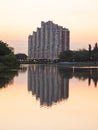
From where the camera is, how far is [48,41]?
375ft

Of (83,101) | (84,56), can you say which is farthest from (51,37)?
(83,101)

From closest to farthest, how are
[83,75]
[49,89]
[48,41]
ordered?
[49,89]
[83,75]
[48,41]

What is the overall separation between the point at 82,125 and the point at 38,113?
6.17 ft

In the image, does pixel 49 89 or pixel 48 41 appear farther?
pixel 48 41

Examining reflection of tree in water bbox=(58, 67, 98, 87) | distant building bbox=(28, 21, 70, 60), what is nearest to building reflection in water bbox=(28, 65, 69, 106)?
reflection of tree in water bbox=(58, 67, 98, 87)

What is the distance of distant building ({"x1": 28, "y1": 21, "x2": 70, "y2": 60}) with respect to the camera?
109m

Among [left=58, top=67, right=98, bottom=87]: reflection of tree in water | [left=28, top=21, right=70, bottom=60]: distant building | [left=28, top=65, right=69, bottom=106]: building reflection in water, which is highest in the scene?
[left=28, top=21, right=70, bottom=60]: distant building

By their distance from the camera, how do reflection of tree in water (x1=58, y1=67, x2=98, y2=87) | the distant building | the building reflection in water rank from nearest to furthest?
1. the building reflection in water
2. reflection of tree in water (x1=58, y1=67, x2=98, y2=87)
3. the distant building

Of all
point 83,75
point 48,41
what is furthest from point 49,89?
point 48,41

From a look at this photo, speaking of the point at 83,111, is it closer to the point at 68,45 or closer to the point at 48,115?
the point at 48,115

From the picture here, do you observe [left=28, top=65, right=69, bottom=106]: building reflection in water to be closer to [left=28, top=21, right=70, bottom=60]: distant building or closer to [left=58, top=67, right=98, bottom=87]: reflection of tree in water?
[left=58, top=67, right=98, bottom=87]: reflection of tree in water

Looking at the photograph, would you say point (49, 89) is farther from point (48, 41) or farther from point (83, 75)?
point (48, 41)

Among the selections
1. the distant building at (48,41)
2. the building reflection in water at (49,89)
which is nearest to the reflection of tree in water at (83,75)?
the building reflection in water at (49,89)

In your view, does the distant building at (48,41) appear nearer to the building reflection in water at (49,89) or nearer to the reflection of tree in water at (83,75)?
the reflection of tree in water at (83,75)
